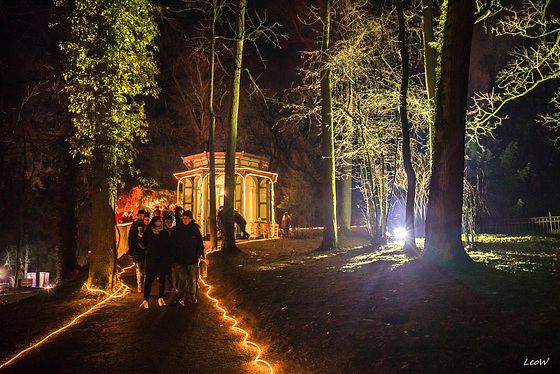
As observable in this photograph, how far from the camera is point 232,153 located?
48.4 ft

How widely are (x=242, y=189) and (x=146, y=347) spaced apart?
600 inches

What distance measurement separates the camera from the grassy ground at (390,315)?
387 cm

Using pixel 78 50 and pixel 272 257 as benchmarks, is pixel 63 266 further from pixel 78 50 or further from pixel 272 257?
pixel 78 50

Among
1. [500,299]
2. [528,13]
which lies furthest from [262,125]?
[500,299]

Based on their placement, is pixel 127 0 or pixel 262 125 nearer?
pixel 127 0

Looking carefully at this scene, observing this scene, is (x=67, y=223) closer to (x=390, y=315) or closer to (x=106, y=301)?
(x=106, y=301)

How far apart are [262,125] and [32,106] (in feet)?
60.2

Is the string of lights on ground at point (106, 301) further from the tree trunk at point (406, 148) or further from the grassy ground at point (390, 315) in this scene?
the tree trunk at point (406, 148)

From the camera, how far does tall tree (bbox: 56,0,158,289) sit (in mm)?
8719

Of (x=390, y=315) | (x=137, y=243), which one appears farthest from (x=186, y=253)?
(x=390, y=315)

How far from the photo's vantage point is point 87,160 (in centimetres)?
891

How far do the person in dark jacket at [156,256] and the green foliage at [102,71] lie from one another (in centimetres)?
218

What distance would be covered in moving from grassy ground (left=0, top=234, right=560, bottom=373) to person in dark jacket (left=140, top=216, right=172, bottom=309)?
1.34 metres

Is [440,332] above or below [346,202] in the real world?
below
